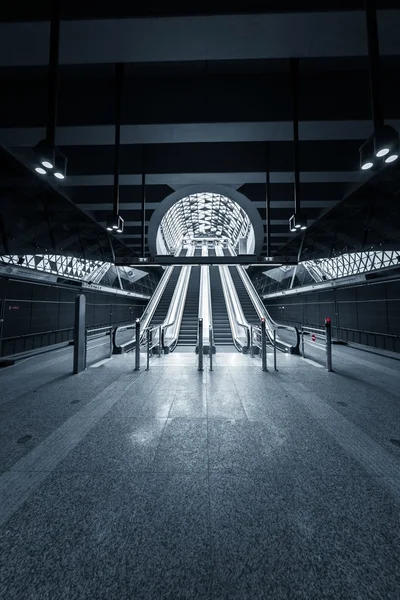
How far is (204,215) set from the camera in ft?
142

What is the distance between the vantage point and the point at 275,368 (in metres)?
6.71

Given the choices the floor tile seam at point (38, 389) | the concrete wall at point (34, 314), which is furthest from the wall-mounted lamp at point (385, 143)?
the concrete wall at point (34, 314)

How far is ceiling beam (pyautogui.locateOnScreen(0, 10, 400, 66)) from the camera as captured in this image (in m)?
4.02

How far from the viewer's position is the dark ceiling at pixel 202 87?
4.06 metres

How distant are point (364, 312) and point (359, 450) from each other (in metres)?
10.2

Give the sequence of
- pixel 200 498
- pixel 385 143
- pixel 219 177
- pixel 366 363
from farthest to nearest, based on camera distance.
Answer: pixel 219 177 < pixel 366 363 < pixel 385 143 < pixel 200 498

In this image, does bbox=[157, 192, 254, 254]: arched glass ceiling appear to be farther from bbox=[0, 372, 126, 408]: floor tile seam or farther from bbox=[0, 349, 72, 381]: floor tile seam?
bbox=[0, 372, 126, 408]: floor tile seam

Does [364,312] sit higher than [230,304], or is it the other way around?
[230,304]

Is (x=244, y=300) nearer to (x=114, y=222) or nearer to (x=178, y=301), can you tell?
(x=178, y=301)

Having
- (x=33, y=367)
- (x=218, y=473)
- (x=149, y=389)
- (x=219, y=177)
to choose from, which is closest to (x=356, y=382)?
(x=218, y=473)

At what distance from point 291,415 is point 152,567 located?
2.94 meters

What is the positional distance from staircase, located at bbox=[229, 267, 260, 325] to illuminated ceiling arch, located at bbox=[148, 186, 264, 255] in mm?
3191

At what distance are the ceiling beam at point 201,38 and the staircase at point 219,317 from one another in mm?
9501

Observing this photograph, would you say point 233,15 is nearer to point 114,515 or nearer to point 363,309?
point 114,515
